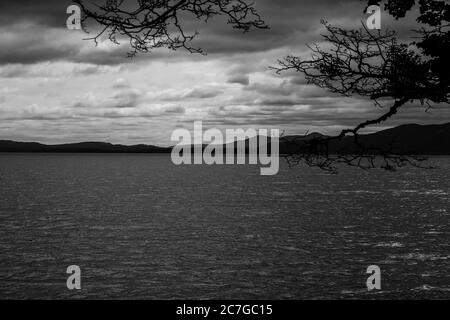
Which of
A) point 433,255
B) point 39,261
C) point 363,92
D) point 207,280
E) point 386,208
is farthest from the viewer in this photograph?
point 386,208

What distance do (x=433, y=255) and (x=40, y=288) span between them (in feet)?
105

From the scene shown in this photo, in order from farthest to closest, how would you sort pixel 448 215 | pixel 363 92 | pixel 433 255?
1. pixel 448 215
2. pixel 433 255
3. pixel 363 92

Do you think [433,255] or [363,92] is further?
[433,255]

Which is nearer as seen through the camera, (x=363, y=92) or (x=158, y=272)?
(x=363, y=92)

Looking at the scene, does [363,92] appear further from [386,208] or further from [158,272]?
[386,208]

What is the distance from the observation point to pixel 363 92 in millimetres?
10219
